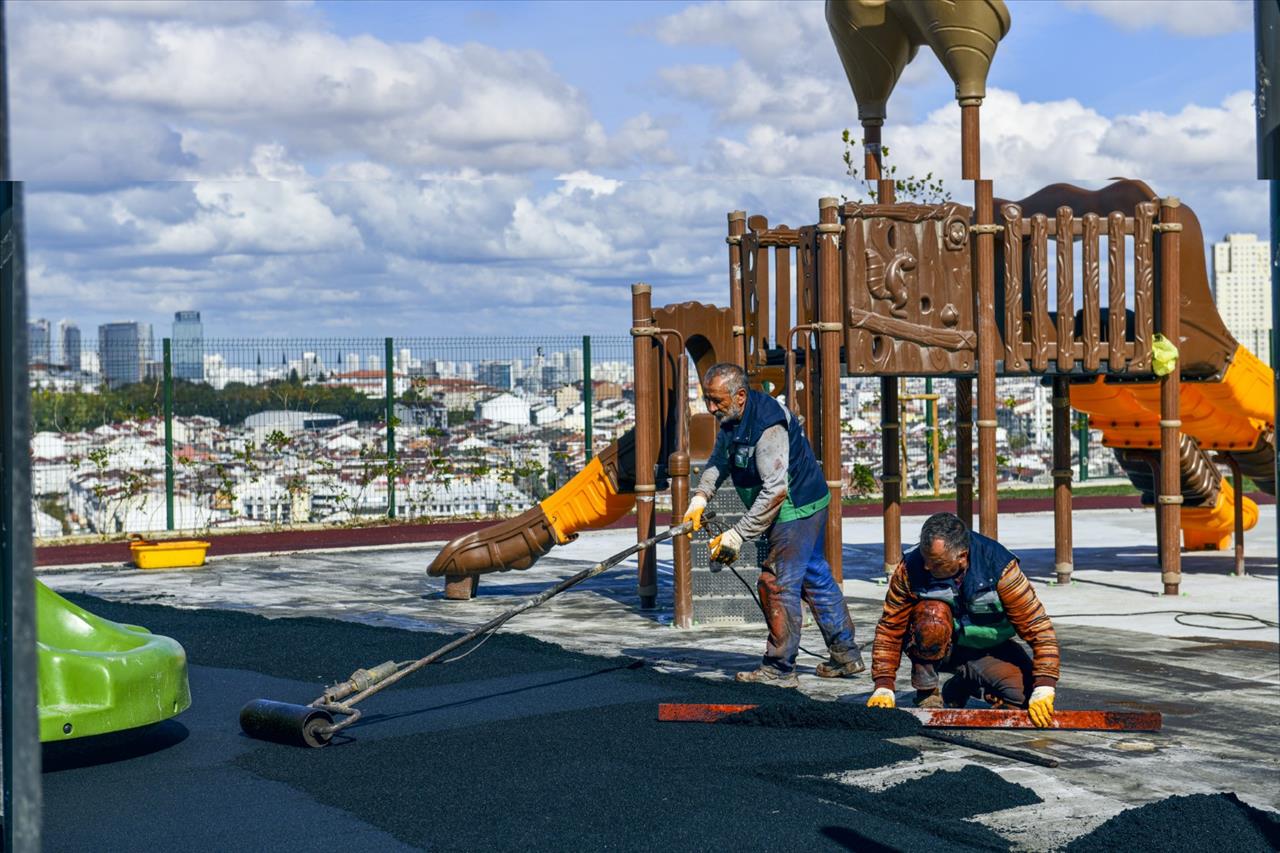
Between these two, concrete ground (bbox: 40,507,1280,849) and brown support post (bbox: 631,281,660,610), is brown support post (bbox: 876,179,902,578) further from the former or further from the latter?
brown support post (bbox: 631,281,660,610)

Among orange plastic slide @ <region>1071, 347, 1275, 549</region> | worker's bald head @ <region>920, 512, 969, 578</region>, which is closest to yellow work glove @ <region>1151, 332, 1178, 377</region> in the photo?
orange plastic slide @ <region>1071, 347, 1275, 549</region>

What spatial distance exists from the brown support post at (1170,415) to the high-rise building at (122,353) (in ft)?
43.5

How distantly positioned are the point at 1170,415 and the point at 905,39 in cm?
397

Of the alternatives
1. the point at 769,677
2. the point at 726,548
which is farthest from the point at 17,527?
the point at 769,677

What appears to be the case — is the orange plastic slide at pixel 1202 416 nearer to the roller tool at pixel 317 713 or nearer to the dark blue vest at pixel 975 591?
the dark blue vest at pixel 975 591

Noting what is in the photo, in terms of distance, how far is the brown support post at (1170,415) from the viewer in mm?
11820

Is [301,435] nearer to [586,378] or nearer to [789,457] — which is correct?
[586,378]

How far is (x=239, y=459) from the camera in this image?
2031cm

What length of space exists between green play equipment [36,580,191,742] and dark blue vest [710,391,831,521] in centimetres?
296

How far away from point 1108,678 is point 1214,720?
118 centimetres

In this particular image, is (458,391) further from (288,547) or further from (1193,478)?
(1193,478)

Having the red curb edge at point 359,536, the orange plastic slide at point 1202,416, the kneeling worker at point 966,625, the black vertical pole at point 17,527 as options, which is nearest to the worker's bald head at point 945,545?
the kneeling worker at point 966,625

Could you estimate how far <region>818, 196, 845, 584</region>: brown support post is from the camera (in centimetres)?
1120

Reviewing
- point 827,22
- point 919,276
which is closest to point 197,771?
point 919,276
